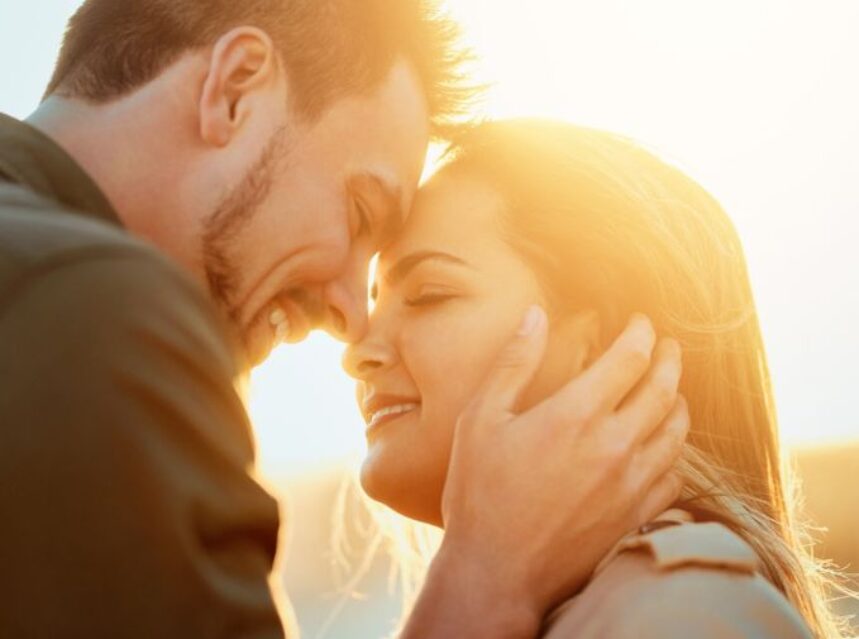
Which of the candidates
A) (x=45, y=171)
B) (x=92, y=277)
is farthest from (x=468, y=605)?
(x=92, y=277)

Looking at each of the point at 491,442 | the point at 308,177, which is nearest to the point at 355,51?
the point at 308,177

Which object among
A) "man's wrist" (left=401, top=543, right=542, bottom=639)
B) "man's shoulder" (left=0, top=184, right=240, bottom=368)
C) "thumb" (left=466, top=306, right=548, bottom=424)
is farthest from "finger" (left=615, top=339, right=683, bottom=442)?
"man's shoulder" (left=0, top=184, right=240, bottom=368)

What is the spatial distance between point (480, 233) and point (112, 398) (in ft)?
6.57

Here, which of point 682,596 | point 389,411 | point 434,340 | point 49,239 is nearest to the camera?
point 49,239

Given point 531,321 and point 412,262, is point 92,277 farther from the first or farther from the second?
point 412,262

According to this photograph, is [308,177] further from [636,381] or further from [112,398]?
[112,398]

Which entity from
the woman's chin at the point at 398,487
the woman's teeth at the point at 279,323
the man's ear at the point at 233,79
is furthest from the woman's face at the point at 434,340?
the man's ear at the point at 233,79

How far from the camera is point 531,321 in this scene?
298 cm

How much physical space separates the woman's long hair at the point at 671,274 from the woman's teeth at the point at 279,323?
733 mm

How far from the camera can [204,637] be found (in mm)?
1312

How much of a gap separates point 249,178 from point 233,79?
11.0 inches

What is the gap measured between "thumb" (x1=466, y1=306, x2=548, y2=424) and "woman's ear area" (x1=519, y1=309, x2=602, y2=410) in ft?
0.35

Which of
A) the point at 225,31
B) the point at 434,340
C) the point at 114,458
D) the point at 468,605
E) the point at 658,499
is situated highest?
the point at 225,31

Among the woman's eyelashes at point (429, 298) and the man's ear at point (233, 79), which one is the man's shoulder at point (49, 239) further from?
the woman's eyelashes at point (429, 298)
